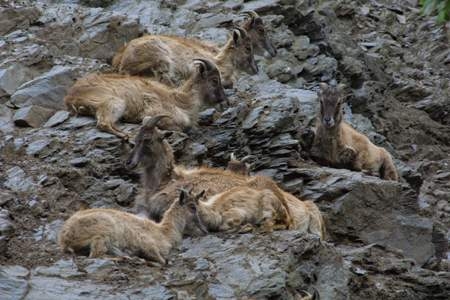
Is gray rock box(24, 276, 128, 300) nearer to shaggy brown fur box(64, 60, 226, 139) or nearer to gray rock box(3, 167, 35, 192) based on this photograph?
gray rock box(3, 167, 35, 192)

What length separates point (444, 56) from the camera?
89.3ft

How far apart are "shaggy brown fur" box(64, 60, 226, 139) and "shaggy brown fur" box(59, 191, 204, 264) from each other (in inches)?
140

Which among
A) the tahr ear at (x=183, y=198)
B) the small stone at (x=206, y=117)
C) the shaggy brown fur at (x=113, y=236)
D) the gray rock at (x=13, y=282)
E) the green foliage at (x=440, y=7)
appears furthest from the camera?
the small stone at (x=206, y=117)

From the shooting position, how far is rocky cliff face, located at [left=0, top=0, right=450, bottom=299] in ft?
32.0

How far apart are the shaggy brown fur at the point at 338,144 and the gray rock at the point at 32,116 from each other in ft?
13.4

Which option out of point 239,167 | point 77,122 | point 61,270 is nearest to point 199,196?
point 61,270

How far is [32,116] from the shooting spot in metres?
14.5

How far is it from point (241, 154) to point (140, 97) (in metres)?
1.75

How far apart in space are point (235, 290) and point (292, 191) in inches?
172

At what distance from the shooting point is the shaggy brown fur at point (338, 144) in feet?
51.0

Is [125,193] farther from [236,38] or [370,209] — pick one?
[236,38]

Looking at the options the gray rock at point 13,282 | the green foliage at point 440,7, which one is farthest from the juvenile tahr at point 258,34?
the green foliage at point 440,7

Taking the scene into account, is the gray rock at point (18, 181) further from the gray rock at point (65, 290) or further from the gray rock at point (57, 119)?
the gray rock at point (65, 290)

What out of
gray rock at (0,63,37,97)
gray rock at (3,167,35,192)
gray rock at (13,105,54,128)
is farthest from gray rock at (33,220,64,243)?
gray rock at (0,63,37,97)
